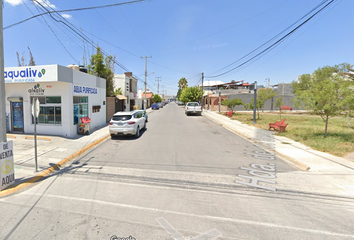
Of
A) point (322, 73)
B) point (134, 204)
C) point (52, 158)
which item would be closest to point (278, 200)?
point (134, 204)

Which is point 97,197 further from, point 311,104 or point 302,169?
point 311,104

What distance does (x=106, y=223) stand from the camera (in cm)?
339

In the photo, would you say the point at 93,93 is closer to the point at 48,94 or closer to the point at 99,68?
the point at 48,94

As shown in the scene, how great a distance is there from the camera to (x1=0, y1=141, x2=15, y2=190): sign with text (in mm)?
4703

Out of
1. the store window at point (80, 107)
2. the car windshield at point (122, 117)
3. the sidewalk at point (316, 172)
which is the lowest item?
the sidewalk at point (316, 172)

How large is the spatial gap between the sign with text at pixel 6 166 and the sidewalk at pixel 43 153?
0.54ft

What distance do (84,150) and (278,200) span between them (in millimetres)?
8010

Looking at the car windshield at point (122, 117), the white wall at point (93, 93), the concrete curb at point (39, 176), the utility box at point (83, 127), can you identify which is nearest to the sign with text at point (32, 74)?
the white wall at point (93, 93)

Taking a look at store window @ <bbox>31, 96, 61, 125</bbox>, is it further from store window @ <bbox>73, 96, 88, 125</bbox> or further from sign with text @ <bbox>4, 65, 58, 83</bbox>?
sign with text @ <bbox>4, 65, 58, 83</bbox>

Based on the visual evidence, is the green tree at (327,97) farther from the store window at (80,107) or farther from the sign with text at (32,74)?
the sign with text at (32,74)

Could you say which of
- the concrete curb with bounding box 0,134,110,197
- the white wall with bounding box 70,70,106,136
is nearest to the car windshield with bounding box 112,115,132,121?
the white wall with bounding box 70,70,106,136

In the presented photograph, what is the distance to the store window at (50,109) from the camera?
11102 mm

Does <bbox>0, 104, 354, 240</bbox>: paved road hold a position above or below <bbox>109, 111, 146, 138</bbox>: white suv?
below

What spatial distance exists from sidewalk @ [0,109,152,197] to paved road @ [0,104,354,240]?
0.46 m
